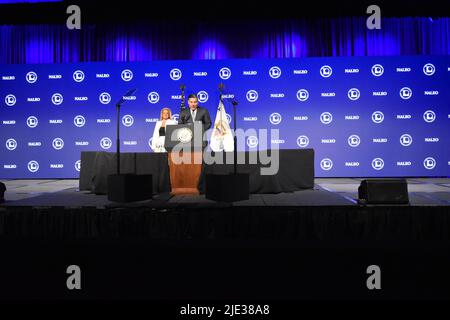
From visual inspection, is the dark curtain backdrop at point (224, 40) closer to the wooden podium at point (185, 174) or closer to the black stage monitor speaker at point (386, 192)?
the wooden podium at point (185, 174)

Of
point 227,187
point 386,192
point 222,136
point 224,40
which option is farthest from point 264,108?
point 386,192

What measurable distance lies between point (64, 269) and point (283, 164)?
233 centimetres

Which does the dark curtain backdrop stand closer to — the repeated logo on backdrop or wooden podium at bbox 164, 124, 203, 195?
the repeated logo on backdrop

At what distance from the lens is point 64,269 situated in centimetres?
249

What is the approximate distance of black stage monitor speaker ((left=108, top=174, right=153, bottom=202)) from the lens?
291 centimetres

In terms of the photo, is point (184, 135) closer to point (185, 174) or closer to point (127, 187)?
point (185, 174)

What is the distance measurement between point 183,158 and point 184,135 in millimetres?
273

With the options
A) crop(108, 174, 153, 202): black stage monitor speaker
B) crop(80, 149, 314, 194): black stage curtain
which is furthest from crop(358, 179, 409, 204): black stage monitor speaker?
crop(108, 174, 153, 202): black stage monitor speaker

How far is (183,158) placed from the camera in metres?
3.72

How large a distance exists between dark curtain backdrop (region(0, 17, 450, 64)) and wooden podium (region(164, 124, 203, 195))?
3.33 m

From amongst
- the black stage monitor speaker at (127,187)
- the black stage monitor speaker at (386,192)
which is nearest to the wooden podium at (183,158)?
the black stage monitor speaker at (127,187)

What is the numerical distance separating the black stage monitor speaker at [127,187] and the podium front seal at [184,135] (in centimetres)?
63

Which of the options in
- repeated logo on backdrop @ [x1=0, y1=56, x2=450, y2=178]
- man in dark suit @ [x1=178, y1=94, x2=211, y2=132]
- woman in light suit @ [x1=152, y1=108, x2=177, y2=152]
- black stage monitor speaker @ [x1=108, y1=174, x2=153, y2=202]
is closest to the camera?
black stage monitor speaker @ [x1=108, y1=174, x2=153, y2=202]
